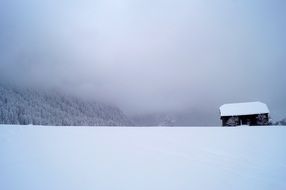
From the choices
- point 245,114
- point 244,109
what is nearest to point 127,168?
point 245,114

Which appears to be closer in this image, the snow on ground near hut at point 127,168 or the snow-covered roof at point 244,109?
the snow on ground near hut at point 127,168

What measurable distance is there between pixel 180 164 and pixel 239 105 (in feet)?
138

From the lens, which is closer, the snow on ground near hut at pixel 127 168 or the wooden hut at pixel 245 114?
the snow on ground near hut at pixel 127 168

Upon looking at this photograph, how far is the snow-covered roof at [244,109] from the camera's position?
42.4 m

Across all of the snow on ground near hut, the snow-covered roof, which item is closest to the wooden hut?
the snow-covered roof

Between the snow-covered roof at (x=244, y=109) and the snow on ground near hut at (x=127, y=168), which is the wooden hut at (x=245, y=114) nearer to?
the snow-covered roof at (x=244, y=109)

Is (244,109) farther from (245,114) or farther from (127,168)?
(127,168)

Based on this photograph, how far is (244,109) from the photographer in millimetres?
43312

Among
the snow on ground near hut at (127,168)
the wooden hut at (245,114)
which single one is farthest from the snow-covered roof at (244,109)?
the snow on ground near hut at (127,168)

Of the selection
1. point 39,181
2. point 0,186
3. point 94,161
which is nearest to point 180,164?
point 94,161

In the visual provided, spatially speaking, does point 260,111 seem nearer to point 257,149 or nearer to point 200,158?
point 257,149

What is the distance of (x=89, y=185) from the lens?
14.0 feet

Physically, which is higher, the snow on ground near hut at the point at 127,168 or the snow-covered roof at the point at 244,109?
the snow-covered roof at the point at 244,109

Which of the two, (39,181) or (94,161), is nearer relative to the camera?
(39,181)
